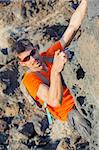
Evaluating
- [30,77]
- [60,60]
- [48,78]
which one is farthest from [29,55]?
[60,60]

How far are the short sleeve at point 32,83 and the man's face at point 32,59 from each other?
0.13m

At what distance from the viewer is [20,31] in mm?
14523

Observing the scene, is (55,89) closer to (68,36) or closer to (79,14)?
(79,14)

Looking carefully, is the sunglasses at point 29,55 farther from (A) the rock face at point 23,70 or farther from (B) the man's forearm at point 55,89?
(B) the man's forearm at point 55,89

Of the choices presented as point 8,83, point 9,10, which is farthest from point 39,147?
point 9,10

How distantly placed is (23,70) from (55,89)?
566 centimetres

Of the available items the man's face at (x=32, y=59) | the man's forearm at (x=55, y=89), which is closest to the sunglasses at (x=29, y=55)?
the man's face at (x=32, y=59)

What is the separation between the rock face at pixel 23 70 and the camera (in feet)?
22.6

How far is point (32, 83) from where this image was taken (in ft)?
25.6

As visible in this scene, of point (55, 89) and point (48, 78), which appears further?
point (48, 78)

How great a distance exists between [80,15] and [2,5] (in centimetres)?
794

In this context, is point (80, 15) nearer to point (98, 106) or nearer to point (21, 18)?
point (98, 106)

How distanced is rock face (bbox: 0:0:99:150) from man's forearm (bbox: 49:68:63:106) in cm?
16

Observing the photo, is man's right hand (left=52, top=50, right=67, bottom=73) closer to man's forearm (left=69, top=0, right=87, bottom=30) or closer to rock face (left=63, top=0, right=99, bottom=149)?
rock face (left=63, top=0, right=99, bottom=149)
